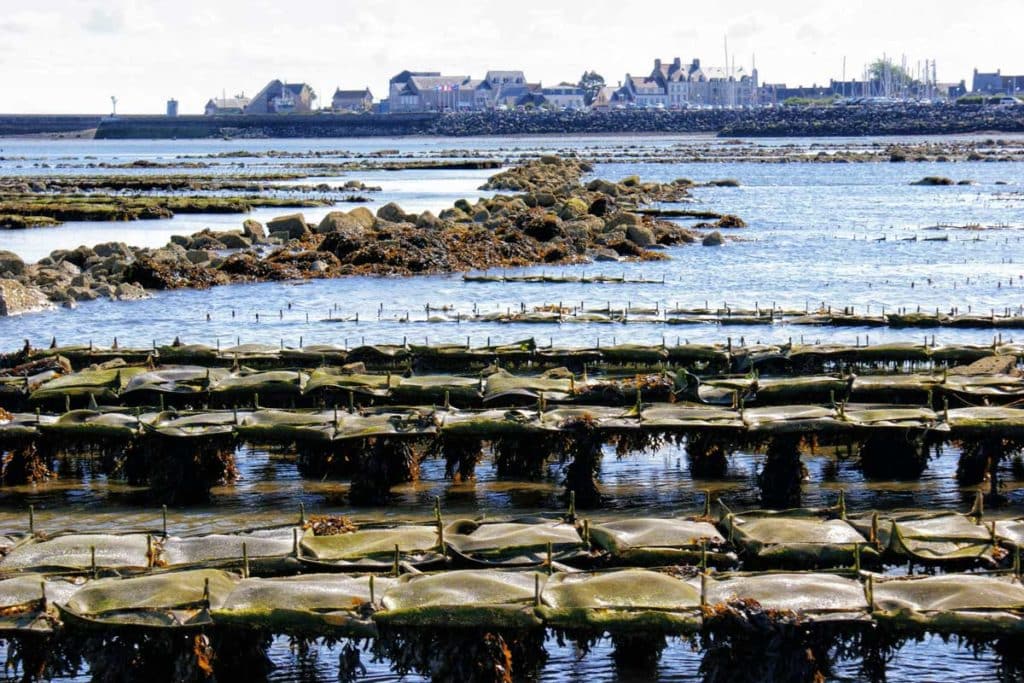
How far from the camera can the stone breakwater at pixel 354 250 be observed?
152ft

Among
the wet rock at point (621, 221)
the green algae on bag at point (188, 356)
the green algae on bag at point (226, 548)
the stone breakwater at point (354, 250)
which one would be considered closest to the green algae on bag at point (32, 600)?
the green algae on bag at point (226, 548)

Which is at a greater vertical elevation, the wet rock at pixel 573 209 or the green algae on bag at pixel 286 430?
the wet rock at pixel 573 209

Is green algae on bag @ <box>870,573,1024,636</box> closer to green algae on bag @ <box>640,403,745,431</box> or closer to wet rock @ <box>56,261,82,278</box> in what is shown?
green algae on bag @ <box>640,403,745,431</box>

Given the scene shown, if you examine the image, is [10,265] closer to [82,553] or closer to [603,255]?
[603,255]

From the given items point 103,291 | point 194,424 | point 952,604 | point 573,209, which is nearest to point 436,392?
point 194,424

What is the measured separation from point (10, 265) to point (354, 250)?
11910mm

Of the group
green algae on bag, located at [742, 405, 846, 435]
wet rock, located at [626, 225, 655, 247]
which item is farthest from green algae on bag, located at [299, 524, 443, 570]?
wet rock, located at [626, 225, 655, 247]

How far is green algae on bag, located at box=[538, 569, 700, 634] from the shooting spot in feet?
44.1

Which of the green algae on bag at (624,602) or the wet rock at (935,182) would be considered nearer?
the green algae on bag at (624,602)

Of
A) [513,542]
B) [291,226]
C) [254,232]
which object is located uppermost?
[291,226]

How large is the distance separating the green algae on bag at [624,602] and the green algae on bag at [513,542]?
1.01m

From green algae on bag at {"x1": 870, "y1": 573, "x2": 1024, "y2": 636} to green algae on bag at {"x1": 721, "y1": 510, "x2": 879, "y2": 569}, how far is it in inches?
35.6

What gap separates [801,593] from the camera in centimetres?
1380

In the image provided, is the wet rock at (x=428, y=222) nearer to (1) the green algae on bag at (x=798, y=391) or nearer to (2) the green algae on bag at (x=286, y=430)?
(1) the green algae on bag at (x=798, y=391)
